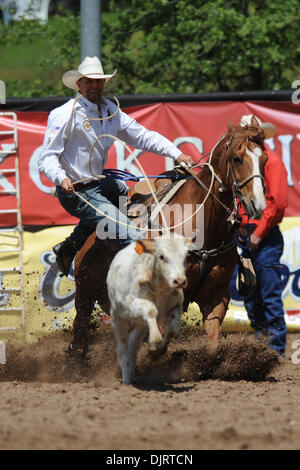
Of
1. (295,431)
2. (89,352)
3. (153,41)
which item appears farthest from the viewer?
(153,41)

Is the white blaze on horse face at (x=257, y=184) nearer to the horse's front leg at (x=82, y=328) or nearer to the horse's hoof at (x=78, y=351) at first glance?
the horse's front leg at (x=82, y=328)

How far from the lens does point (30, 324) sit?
898cm

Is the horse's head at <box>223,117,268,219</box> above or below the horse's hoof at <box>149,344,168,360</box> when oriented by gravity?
above

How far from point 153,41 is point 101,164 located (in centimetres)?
520

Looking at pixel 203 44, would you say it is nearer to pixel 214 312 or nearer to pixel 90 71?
pixel 90 71

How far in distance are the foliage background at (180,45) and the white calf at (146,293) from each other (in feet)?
18.7

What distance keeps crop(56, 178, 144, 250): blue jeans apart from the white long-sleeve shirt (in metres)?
0.14

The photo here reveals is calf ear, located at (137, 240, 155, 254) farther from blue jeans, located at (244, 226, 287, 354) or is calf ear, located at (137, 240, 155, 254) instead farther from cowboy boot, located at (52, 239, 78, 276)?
blue jeans, located at (244, 226, 287, 354)

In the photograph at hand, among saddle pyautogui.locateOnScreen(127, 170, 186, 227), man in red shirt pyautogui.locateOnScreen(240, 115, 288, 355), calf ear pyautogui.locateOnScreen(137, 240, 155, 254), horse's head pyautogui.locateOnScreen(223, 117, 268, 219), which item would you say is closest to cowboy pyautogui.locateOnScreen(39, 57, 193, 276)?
saddle pyautogui.locateOnScreen(127, 170, 186, 227)

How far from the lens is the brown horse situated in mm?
6105

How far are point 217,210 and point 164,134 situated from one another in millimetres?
2833

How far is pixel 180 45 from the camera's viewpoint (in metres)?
11.6
